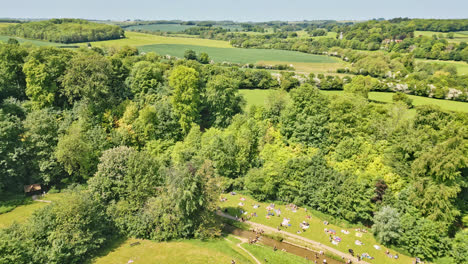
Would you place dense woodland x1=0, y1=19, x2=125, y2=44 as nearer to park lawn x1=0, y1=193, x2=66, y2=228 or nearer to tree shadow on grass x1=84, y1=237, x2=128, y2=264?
park lawn x1=0, y1=193, x2=66, y2=228

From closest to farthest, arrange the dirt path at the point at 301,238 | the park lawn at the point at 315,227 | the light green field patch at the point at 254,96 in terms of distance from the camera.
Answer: the dirt path at the point at 301,238 < the park lawn at the point at 315,227 < the light green field patch at the point at 254,96

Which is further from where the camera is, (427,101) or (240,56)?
(240,56)

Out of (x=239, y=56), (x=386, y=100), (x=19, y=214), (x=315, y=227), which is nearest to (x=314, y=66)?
(x=239, y=56)

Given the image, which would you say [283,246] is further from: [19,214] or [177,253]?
[19,214]

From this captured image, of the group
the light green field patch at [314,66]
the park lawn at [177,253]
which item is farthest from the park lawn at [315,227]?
the light green field patch at [314,66]

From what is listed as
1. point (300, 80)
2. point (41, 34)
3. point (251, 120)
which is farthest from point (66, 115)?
point (41, 34)

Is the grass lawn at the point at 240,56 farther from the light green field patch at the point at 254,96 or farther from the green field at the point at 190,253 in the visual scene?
the green field at the point at 190,253

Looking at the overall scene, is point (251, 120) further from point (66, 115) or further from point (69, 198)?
point (66, 115)

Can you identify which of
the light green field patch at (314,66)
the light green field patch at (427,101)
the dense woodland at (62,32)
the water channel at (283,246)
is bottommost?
the water channel at (283,246)
